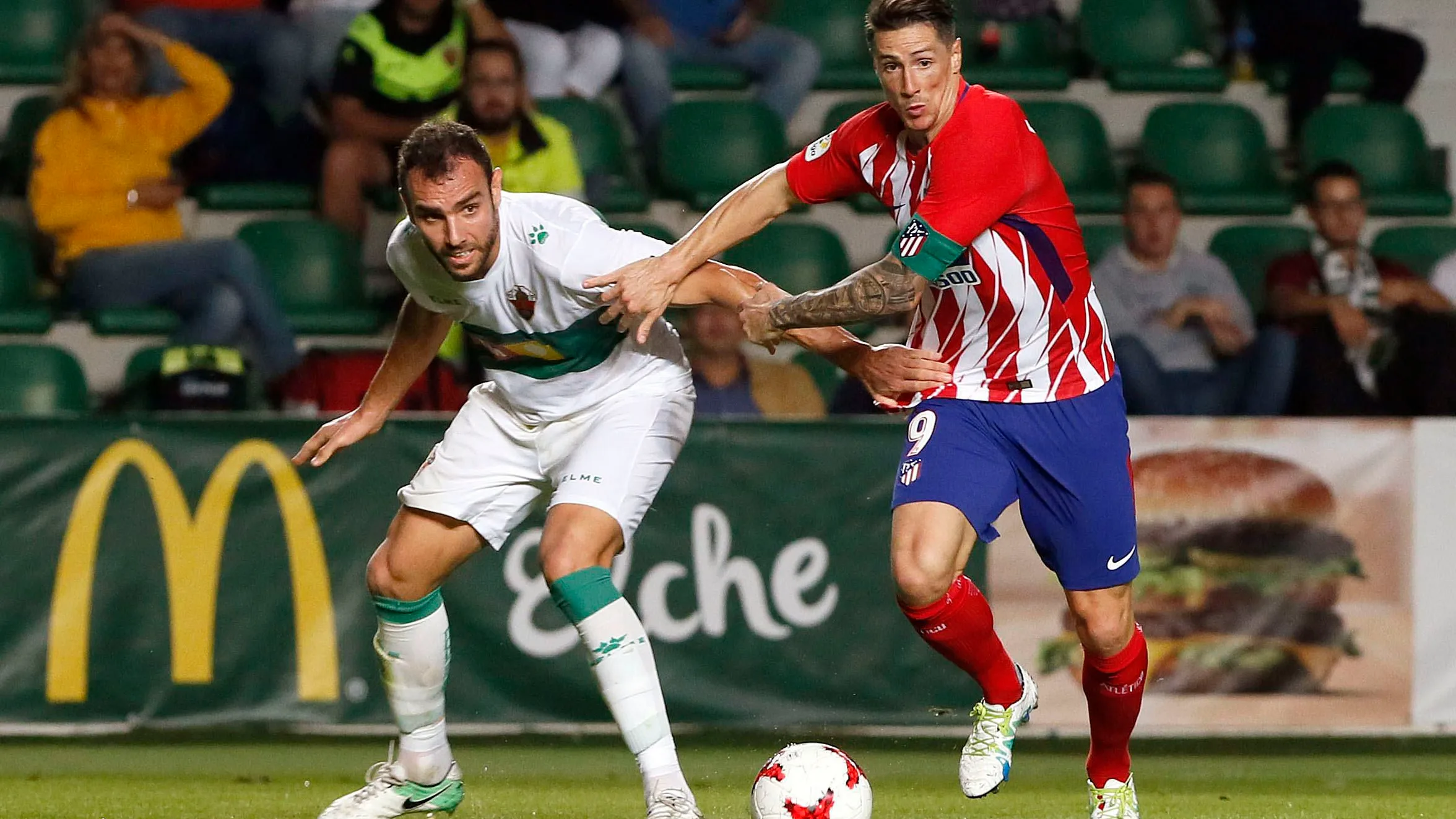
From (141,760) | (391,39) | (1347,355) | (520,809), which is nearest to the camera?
(520,809)

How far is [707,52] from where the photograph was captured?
10.7 meters

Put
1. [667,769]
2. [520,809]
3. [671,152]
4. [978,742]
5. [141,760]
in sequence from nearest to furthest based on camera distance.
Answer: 1. [667,769]
2. [978,742]
3. [520,809]
4. [141,760]
5. [671,152]

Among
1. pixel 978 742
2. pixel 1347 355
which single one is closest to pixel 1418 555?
pixel 1347 355

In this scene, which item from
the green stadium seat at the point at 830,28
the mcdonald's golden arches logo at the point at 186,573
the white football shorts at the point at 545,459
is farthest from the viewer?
the green stadium seat at the point at 830,28

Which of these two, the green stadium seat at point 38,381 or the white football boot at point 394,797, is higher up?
the white football boot at point 394,797

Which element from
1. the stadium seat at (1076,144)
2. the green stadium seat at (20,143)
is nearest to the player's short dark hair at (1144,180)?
the stadium seat at (1076,144)

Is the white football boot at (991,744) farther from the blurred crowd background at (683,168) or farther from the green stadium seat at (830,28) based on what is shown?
the green stadium seat at (830,28)

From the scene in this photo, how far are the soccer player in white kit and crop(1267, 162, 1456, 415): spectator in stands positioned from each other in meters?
4.36

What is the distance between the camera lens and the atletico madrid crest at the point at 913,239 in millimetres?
4660

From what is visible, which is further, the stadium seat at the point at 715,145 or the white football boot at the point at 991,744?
the stadium seat at the point at 715,145

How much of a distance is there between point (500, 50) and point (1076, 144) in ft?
11.0

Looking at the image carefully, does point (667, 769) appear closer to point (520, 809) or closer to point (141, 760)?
point (520, 809)

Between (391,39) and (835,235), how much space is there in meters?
2.56

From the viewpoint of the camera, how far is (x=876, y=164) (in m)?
5.00
